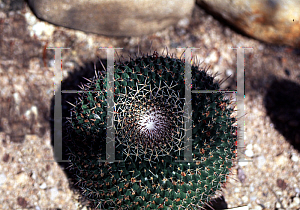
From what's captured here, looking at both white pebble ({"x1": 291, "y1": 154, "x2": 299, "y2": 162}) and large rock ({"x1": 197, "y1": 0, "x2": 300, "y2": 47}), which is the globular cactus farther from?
large rock ({"x1": 197, "y1": 0, "x2": 300, "y2": 47})

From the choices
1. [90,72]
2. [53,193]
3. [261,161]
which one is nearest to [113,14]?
[90,72]

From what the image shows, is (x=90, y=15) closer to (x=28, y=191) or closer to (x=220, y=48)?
(x=220, y=48)

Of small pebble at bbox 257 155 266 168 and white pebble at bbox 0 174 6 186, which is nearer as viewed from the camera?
white pebble at bbox 0 174 6 186

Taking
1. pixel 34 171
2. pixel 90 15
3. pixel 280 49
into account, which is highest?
pixel 90 15

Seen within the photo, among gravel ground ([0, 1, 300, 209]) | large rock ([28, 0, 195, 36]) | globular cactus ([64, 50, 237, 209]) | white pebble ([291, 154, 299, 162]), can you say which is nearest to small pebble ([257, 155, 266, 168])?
gravel ground ([0, 1, 300, 209])

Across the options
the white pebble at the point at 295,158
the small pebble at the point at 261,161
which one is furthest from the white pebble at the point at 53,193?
the white pebble at the point at 295,158

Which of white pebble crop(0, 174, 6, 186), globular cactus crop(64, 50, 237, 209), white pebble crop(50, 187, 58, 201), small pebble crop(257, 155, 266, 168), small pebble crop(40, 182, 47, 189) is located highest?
globular cactus crop(64, 50, 237, 209)

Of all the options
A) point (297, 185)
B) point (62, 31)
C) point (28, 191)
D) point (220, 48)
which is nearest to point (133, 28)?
point (62, 31)
